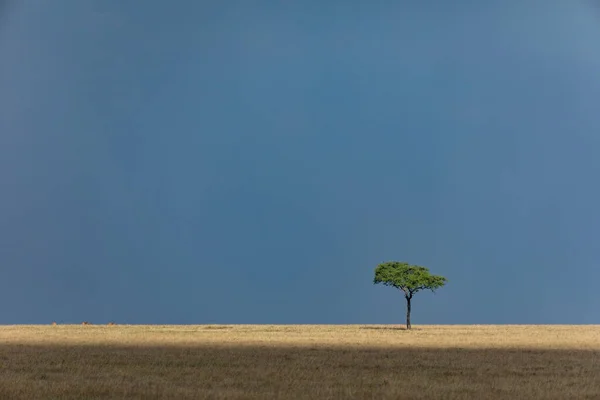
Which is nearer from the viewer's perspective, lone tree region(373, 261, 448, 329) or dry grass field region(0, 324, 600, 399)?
dry grass field region(0, 324, 600, 399)

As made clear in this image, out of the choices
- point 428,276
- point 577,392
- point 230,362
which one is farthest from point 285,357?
point 428,276

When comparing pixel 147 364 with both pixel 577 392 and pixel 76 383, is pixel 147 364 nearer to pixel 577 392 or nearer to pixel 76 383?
pixel 76 383

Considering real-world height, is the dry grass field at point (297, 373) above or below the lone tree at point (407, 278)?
below

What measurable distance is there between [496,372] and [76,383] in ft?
51.6

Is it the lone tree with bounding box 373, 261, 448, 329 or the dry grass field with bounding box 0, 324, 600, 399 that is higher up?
the lone tree with bounding box 373, 261, 448, 329

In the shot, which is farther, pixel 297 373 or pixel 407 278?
pixel 407 278

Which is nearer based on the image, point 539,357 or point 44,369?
point 44,369

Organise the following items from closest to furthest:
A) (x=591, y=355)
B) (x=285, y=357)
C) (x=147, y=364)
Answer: (x=147, y=364), (x=285, y=357), (x=591, y=355)

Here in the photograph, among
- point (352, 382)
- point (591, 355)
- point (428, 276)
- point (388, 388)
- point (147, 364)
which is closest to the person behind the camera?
point (388, 388)

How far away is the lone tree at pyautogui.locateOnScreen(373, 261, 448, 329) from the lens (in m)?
82.1

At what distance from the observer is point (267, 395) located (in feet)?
70.3

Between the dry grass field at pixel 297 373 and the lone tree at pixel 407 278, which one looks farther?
the lone tree at pixel 407 278

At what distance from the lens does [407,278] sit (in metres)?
82.4

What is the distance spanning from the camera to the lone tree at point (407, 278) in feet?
269
